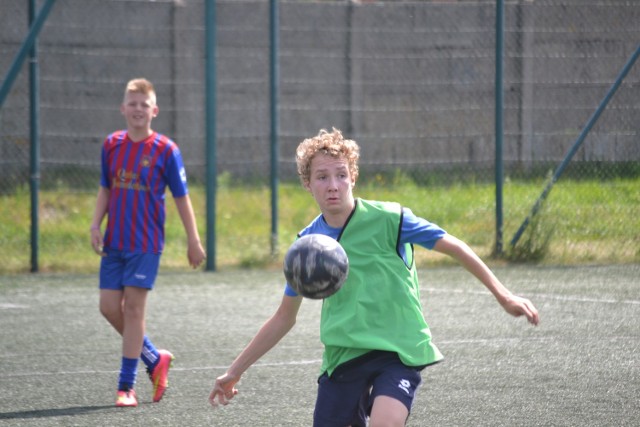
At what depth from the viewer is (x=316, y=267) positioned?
3.90 m

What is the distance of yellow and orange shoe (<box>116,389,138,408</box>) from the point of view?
228 inches

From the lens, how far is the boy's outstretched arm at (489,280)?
389 centimetres

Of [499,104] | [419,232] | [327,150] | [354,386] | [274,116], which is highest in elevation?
[499,104]

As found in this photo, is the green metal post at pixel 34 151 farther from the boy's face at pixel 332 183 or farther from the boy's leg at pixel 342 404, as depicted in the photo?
the boy's leg at pixel 342 404

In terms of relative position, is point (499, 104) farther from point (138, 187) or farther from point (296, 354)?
point (138, 187)

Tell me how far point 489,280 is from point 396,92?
8605mm

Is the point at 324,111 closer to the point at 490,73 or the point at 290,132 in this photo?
the point at 290,132

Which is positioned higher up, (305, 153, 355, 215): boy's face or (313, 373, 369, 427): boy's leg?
(305, 153, 355, 215): boy's face

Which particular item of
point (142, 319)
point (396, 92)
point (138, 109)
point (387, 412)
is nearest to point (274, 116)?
point (396, 92)

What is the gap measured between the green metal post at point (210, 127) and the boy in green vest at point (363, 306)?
23.5ft

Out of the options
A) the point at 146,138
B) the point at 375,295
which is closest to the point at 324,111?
the point at 146,138

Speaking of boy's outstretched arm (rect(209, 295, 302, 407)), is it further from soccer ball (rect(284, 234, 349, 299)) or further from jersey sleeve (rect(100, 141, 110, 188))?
jersey sleeve (rect(100, 141, 110, 188))

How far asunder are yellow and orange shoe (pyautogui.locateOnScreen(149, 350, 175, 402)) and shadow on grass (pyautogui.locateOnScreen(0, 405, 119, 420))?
10.5 inches

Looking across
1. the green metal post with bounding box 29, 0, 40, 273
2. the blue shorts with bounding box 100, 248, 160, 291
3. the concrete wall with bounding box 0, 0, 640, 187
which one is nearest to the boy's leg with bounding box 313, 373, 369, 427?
the blue shorts with bounding box 100, 248, 160, 291
